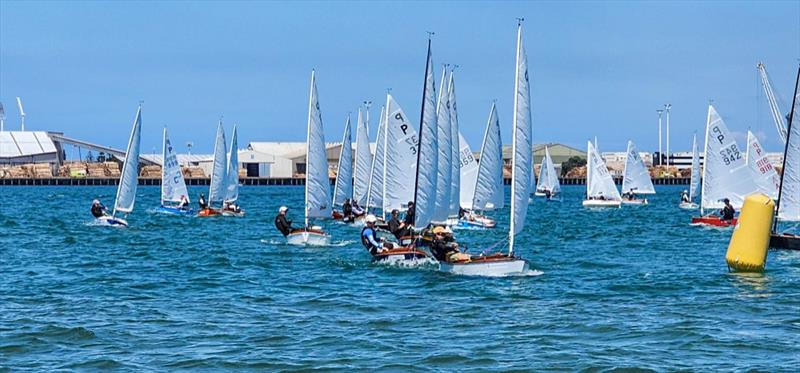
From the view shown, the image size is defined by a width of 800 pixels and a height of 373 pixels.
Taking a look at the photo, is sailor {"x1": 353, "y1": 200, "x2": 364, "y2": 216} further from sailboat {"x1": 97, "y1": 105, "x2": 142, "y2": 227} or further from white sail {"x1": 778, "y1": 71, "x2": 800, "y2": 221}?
white sail {"x1": 778, "y1": 71, "x2": 800, "y2": 221}

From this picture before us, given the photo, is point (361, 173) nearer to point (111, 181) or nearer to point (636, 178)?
point (636, 178)

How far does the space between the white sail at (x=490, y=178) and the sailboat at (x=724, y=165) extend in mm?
9286

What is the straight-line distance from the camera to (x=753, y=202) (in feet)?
102

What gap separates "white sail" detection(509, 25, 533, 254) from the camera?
2931 centimetres

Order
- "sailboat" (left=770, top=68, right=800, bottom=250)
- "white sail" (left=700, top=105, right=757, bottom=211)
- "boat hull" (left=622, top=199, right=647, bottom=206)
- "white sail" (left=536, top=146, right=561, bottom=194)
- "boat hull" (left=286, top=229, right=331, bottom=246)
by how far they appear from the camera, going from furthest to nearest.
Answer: "white sail" (left=536, top=146, right=561, bottom=194) → "boat hull" (left=622, top=199, right=647, bottom=206) → "white sail" (left=700, top=105, right=757, bottom=211) → "boat hull" (left=286, top=229, right=331, bottom=246) → "sailboat" (left=770, top=68, right=800, bottom=250)

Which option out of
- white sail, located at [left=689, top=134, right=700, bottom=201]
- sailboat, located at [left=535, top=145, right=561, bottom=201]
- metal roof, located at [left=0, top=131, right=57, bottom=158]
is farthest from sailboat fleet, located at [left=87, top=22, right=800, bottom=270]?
metal roof, located at [left=0, top=131, right=57, bottom=158]

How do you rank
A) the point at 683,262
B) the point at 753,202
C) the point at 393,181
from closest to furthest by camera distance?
1. the point at 753,202
2. the point at 683,262
3. the point at 393,181

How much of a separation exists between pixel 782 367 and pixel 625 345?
108 inches

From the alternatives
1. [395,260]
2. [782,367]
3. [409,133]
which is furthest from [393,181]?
[782,367]

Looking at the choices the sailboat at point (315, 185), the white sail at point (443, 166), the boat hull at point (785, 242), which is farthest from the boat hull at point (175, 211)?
the boat hull at point (785, 242)

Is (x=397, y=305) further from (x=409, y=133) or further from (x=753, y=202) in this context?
Answer: (x=409, y=133)

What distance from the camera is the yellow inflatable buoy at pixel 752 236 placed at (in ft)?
102

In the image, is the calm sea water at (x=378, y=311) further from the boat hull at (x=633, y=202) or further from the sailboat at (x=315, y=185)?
the boat hull at (x=633, y=202)

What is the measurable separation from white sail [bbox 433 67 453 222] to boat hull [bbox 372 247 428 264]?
204 cm
